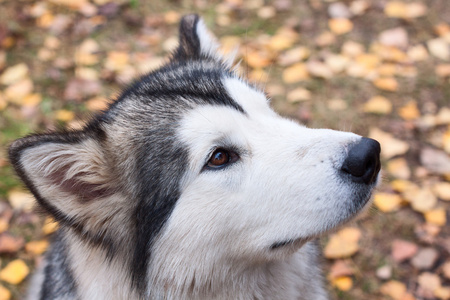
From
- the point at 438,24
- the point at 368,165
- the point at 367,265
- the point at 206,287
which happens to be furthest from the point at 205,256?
the point at 438,24

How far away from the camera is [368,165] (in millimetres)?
2271

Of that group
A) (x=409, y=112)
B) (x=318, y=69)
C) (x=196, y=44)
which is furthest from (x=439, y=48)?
(x=196, y=44)

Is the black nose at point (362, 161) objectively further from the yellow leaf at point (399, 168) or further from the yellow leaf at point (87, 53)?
the yellow leaf at point (87, 53)

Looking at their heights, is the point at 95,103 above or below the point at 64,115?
below

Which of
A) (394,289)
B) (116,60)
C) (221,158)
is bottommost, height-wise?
(394,289)

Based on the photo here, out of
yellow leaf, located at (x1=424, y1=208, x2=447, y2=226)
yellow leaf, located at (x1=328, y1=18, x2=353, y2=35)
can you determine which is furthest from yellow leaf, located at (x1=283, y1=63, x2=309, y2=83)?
yellow leaf, located at (x1=424, y1=208, x2=447, y2=226)

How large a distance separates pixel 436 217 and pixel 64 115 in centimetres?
438

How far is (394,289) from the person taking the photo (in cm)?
391

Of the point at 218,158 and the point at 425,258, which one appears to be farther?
the point at 425,258

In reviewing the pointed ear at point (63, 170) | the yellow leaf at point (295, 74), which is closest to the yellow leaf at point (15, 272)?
the pointed ear at point (63, 170)

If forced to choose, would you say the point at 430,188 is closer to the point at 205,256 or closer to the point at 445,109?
the point at 445,109

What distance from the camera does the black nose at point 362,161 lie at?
223 centimetres

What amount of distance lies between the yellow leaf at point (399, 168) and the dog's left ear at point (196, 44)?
2.34 m

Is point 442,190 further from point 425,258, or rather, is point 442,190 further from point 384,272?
point 384,272
